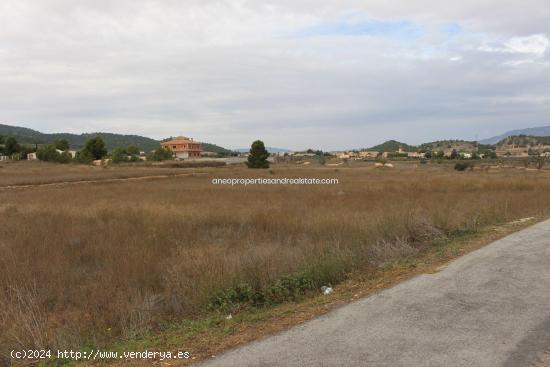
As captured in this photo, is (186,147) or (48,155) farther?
(186,147)

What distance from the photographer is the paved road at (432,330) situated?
419 cm

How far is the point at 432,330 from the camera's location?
4820mm

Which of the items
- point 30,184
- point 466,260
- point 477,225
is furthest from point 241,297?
point 30,184

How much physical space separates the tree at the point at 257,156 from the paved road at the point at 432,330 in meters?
73.6

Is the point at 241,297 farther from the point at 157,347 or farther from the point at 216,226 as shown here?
the point at 216,226

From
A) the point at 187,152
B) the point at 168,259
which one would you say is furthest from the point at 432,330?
Result: the point at 187,152

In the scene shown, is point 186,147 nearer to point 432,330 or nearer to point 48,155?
point 48,155

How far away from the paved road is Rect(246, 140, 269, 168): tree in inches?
2897

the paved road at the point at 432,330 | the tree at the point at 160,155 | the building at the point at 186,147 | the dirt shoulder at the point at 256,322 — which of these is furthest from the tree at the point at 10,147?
the paved road at the point at 432,330

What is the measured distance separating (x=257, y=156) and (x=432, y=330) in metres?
76.2

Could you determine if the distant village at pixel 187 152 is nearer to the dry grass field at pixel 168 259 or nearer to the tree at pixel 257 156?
the tree at pixel 257 156

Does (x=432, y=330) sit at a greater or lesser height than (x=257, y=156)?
lesser

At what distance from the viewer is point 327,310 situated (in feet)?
18.8

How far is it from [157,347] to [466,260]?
564 cm
